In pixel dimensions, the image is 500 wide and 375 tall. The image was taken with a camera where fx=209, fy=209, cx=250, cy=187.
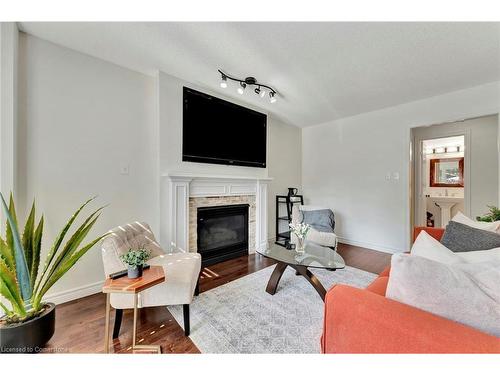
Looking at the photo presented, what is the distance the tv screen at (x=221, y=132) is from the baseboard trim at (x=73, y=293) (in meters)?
1.68

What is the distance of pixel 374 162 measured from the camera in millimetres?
3674

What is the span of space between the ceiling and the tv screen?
268 millimetres

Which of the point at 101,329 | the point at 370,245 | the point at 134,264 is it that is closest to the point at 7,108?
the point at 134,264

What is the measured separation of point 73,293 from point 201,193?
1.64 m

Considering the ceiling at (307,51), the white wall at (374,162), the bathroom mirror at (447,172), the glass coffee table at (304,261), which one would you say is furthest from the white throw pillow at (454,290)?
the bathroom mirror at (447,172)

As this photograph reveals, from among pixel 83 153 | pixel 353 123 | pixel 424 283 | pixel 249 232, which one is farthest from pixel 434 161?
pixel 83 153

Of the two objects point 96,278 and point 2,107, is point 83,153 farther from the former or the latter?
point 96,278

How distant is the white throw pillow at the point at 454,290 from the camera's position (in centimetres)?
74

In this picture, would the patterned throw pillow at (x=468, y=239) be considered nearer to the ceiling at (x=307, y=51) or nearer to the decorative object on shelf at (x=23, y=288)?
the ceiling at (x=307, y=51)

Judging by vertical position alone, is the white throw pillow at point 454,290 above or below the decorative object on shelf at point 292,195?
below

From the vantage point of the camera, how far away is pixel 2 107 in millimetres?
1593

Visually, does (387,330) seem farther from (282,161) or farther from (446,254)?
(282,161)

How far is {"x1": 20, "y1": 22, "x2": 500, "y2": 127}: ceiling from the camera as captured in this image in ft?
5.71
